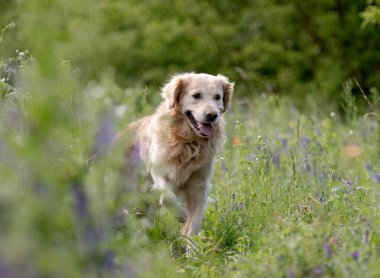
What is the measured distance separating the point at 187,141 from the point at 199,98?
1.20ft

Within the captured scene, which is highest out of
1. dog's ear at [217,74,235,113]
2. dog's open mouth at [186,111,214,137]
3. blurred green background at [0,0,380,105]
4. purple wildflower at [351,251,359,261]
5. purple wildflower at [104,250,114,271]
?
purple wildflower at [104,250,114,271]

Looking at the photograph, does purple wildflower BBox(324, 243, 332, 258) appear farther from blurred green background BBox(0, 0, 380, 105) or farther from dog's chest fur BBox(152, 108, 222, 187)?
blurred green background BBox(0, 0, 380, 105)

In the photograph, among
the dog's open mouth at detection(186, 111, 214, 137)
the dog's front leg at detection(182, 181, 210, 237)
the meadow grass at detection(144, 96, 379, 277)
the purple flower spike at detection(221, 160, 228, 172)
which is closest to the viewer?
the meadow grass at detection(144, 96, 379, 277)

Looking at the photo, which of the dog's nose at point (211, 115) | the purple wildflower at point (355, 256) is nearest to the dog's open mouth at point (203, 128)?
the dog's nose at point (211, 115)

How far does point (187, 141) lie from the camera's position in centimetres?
609

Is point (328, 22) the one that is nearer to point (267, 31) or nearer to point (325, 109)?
point (267, 31)

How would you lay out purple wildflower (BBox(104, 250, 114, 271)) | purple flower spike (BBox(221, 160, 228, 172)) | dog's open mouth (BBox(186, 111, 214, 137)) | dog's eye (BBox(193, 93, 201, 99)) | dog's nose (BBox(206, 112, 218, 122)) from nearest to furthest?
purple wildflower (BBox(104, 250, 114, 271)) < dog's nose (BBox(206, 112, 218, 122)) < dog's open mouth (BBox(186, 111, 214, 137)) < dog's eye (BBox(193, 93, 201, 99)) < purple flower spike (BBox(221, 160, 228, 172))

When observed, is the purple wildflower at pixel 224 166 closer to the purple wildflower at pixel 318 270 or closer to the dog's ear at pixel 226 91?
the dog's ear at pixel 226 91

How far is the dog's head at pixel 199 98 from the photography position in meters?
5.93

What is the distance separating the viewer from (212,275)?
3922 millimetres

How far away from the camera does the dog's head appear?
5934 millimetres

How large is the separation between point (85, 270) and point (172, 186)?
348 centimetres

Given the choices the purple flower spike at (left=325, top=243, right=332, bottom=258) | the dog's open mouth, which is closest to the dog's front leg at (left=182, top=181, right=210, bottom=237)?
the dog's open mouth

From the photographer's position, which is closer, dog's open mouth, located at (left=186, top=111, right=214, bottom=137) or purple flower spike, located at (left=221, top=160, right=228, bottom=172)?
dog's open mouth, located at (left=186, top=111, right=214, bottom=137)
